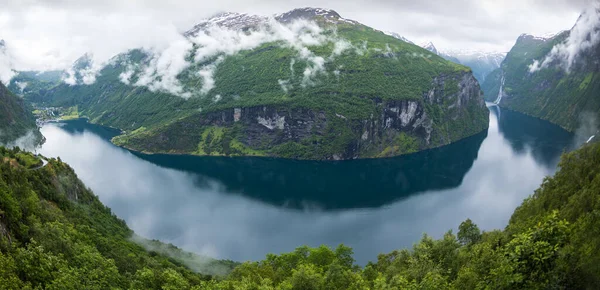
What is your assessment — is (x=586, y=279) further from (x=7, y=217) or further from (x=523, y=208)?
(x=7, y=217)

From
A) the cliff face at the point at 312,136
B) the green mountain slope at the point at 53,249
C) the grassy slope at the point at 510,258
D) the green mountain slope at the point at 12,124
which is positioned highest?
the cliff face at the point at 312,136

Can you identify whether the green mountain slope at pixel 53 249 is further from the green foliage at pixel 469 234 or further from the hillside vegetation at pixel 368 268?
the green foliage at pixel 469 234

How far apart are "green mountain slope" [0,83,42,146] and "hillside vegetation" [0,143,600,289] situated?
127 metres

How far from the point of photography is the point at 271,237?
89.6 m

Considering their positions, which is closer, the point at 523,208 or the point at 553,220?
the point at 553,220

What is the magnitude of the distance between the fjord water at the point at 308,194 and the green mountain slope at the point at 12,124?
32.3 feet

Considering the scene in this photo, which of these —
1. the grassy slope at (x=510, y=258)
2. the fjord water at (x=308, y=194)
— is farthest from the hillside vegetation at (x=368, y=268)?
the fjord water at (x=308, y=194)

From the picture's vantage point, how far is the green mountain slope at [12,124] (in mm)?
159875

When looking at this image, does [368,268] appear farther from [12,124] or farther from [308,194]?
[12,124]

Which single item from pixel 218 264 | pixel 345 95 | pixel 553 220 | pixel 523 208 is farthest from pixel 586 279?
pixel 345 95

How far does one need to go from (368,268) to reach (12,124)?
601 feet

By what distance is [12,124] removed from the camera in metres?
172

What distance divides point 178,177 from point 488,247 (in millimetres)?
124880

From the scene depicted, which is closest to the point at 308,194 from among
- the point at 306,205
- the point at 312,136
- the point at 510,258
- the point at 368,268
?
the point at 306,205
